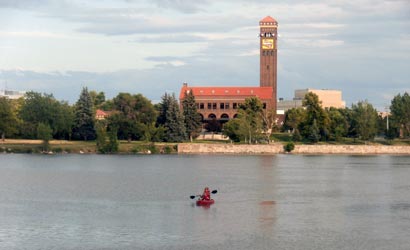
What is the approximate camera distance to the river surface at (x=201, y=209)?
43.3 meters

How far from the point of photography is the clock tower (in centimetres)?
19084

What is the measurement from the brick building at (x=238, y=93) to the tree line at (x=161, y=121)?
2797 cm

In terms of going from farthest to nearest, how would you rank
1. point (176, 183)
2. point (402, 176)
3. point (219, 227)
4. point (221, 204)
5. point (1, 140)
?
point (1, 140)
point (402, 176)
point (176, 183)
point (221, 204)
point (219, 227)

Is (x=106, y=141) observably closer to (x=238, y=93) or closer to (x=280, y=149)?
(x=280, y=149)

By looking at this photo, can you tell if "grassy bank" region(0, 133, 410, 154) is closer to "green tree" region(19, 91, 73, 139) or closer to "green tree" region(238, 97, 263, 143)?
"green tree" region(19, 91, 73, 139)

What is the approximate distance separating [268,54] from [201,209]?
137824 mm

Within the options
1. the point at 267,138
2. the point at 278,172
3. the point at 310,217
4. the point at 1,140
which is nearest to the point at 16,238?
the point at 310,217

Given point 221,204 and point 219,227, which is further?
point 221,204

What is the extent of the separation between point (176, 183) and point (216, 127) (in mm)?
101164

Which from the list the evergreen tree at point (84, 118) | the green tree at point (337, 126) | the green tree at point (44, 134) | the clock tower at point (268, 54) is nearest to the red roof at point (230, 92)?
the clock tower at point (268, 54)

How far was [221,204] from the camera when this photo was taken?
193ft

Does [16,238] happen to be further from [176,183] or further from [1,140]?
[1,140]

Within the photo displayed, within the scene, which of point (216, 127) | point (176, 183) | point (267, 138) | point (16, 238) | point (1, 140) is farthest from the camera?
point (216, 127)

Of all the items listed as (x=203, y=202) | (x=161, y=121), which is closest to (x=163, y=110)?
(x=161, y=121)
